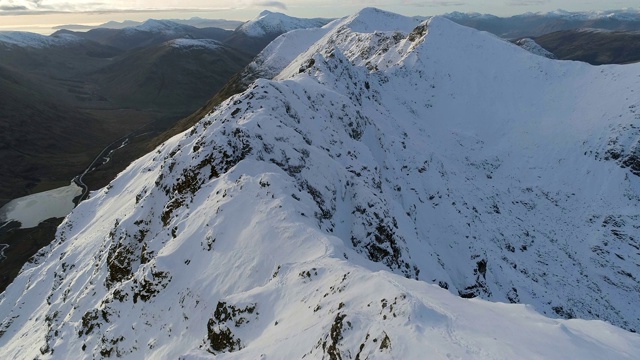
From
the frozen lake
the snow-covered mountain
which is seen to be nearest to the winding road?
the frozen lake

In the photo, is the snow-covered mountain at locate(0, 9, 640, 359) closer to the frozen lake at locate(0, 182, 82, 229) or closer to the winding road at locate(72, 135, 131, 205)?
the frozen lake at locate(0, 182, 82, 229)

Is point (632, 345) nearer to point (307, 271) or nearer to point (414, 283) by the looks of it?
point (414, 283)

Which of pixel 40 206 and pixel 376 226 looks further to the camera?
pixel 40 206

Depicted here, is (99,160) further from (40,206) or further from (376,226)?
(376,226)

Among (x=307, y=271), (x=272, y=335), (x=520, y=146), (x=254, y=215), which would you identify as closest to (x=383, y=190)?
(x=254, y=215)

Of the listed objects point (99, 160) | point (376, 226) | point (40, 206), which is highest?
point (376, 226)

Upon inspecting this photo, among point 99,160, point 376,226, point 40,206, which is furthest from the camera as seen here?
point 99,160

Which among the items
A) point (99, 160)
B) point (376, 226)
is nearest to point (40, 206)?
point (99, 160)

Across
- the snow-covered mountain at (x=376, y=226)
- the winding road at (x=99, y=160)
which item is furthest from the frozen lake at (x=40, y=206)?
the snow-covered mountain at (x=376, y=226)
